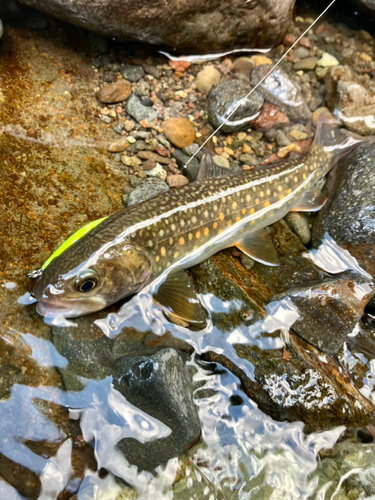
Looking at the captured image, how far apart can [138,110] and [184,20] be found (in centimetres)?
140

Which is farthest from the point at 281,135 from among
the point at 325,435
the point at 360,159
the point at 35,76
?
the point at 325,435

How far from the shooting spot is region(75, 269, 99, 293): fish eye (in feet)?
10.9

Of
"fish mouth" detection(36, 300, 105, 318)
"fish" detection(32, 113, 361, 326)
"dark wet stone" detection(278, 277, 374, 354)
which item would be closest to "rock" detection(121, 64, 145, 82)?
"fish" detection(32, 113, 361, 326)

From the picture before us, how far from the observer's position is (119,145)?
488cm

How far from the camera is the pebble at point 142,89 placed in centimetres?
538

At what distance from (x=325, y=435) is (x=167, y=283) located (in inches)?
85.7

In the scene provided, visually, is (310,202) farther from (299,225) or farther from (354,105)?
(354,105)

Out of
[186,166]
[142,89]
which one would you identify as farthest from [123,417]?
[142,89]

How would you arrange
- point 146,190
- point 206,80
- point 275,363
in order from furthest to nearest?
1. point 206,80
2. point 146,190
3. point 275,363

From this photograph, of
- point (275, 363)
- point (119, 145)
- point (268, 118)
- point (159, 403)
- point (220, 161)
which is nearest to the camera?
point (159, 403)

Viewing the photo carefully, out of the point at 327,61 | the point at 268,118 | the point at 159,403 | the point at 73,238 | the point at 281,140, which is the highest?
the point at 327,61

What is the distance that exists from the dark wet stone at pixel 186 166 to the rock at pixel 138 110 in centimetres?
63

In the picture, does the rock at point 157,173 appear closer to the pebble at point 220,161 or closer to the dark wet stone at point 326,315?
the pebble at point 220,161

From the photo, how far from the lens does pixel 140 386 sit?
3.22 metres
